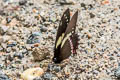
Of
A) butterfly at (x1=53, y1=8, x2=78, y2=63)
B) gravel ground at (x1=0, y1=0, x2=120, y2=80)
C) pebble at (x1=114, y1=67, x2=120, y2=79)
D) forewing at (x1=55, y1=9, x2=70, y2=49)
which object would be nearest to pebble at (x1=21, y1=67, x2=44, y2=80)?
gravel ground at (x1=0, y1=0, x2=120, y2=80)

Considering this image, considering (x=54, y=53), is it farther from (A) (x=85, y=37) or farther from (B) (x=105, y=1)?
(B) (x=105, y=1)

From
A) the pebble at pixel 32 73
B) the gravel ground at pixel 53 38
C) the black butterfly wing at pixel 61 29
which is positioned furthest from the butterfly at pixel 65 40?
the pebble at pixel 32 73

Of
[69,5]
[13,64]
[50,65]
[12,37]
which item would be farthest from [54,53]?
[69,5]

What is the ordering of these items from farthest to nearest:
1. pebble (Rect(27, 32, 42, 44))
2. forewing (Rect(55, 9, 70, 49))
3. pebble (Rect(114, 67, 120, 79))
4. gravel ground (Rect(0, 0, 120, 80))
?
1. pebble (Rect(27, 32, 42, 44))
2. gravel ground (Rect(0, 0, 120, 80))
3. forewing (Rect(55, 9, 70, 49))
4. pebble (Rect(114, 67, 120, 79))

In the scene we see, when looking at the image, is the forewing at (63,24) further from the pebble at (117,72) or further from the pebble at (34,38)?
the pebble at (117,72)

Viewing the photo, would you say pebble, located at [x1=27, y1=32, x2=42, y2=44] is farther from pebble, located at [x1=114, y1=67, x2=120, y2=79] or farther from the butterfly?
pebble, located at [x1=114, y1=67, x2=120, y2=79]

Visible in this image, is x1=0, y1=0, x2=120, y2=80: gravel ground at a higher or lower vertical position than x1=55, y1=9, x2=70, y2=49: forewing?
lower

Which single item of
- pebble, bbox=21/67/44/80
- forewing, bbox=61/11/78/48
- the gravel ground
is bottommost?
pebble, bbox=21/67/44/80
